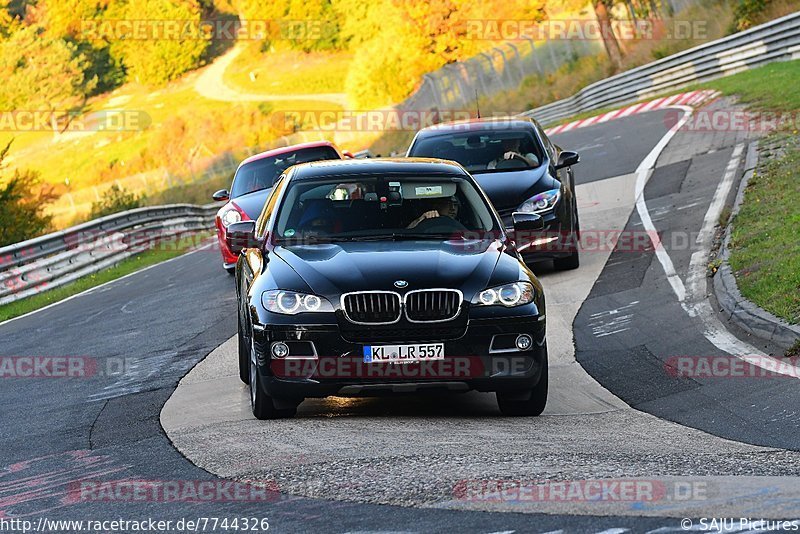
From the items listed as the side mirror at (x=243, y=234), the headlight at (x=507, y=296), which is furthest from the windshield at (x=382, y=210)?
the headlight at (x=507, y=296)

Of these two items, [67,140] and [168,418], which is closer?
[168,418]

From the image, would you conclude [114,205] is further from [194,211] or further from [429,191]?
[429,191]

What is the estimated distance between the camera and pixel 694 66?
136 feet

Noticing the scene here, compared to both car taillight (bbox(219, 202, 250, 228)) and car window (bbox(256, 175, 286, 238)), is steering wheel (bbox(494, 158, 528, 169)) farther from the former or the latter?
car window (bbox(256, 175, 286, 238))

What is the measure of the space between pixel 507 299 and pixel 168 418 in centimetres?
242

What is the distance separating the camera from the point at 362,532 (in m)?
5.69

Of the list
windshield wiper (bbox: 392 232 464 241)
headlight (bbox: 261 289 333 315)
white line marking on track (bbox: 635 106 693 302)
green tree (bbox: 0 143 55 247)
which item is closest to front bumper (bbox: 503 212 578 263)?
white line marking on track (bbox: 635 106 693 302)

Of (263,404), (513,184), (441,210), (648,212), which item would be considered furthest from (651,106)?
(263,404)

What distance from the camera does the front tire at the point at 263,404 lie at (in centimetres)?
856

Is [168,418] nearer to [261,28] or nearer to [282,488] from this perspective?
[282,488]

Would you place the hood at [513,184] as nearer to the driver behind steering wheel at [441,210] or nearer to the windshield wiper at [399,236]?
the driver behind steering wheel at [441,210]

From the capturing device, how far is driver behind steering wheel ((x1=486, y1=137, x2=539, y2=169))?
52.2ft

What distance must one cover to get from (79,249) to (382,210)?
16.2m

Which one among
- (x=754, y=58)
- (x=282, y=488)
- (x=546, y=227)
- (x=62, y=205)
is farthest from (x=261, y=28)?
(x=282, y=488)
